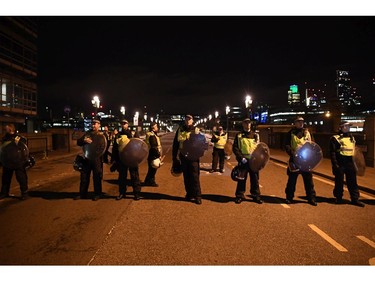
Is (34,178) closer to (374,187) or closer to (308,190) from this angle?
(308,190)

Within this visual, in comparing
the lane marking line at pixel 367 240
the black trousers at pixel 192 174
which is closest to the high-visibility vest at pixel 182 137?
the black trousers at pixel 192 174

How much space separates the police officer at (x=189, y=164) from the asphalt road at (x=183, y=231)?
290 millimetres

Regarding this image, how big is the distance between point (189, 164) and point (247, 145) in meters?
1.36

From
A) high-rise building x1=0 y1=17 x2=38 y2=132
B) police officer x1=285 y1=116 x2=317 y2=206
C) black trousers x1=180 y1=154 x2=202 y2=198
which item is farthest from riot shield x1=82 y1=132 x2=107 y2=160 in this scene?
high-rise building x1=0 y1=17 x2=38 y2=132

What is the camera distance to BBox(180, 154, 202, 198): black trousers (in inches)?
292

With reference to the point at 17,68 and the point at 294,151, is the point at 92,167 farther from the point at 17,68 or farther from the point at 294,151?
→ the point at 17,68

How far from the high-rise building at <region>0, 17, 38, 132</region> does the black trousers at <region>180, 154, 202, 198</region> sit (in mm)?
22594

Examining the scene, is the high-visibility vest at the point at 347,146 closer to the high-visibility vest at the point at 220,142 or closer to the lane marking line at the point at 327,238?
the lane marking line at the point at 327,238

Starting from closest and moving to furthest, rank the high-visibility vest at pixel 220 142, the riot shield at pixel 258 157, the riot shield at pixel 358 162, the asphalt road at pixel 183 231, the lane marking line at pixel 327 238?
the asphalt road at pixel 183 231 < the lane marking line at pixel 327 238 < the riot shield at pixel 258 157 < the riot shield at pixel 358 162 < the high-visibility vest at pixel 220 142

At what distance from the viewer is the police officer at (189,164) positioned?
7414mm

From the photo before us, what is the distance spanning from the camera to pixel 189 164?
24.5 ft

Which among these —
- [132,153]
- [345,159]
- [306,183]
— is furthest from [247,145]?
[132,153]

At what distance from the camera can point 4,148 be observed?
770cm

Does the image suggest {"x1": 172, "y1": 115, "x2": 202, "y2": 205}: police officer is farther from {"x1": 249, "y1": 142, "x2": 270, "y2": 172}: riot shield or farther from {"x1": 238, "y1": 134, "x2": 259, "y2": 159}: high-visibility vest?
{"x1": 249, "y1": 142, "x2": 270, "y2": 172}: riot shield
